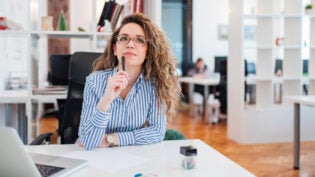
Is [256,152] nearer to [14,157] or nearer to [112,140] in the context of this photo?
[112,140]

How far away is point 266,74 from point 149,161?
157 inches

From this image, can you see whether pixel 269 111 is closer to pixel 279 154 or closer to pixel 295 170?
pixel 279 154

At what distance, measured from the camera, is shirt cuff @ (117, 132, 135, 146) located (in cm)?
154

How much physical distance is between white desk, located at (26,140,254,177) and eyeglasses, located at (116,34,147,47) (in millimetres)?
434

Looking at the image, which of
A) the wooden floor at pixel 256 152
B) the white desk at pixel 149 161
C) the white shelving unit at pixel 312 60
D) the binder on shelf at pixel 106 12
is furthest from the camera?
the white shelving unit at pixel 312 60

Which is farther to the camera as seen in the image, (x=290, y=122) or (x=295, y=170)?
(x=290, y=122)

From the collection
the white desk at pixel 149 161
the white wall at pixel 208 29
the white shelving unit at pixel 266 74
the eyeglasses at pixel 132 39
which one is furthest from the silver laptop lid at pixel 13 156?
the white wall at pixel 208 29

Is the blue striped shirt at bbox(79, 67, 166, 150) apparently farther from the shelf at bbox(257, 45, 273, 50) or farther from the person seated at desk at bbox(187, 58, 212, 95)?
the person seated at desk at bbox(187, 58, 212, 95)

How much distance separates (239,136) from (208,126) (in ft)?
3.61

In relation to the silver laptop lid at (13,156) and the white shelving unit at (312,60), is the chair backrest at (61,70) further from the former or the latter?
the white shelving unit at (312,60)

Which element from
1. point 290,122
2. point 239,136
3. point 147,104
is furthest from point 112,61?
point 290,122

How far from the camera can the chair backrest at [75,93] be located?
214cm

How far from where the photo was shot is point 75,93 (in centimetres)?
215

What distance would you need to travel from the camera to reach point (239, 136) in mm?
4832
